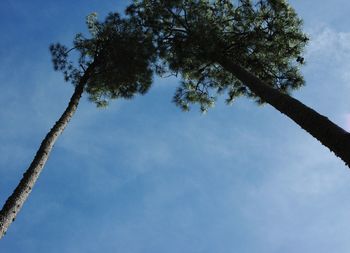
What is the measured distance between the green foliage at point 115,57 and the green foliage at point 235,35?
1.07m

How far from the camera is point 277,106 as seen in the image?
9742 millimetres

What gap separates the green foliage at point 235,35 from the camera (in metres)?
14.1

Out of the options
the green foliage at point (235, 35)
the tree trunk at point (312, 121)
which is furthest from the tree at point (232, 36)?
the tree trunk at point (312, 121)

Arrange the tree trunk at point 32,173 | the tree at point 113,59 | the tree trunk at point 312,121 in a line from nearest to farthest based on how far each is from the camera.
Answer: the tree trunk at point 312,121 < the tree trunk at point 32,173 < the tree at point 113,59

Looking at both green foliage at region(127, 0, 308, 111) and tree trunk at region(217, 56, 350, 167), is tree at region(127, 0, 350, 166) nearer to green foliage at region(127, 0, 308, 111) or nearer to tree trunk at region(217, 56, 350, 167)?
green foliage at region(127, 0, 308, 111)

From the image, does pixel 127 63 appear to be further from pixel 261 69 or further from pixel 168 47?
pixel 261 69

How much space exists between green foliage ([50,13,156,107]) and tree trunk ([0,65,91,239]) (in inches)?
52.4

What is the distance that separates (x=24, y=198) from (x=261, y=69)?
Answer: 920 cm

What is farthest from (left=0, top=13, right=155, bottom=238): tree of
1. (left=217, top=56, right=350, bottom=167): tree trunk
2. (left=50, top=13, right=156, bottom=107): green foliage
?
(left=217, top=56, right=350, bottom=167): tree trunk

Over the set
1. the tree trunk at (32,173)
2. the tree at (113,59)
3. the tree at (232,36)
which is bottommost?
the tree trunk at (32,173)

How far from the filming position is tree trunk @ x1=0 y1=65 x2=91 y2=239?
316 inches

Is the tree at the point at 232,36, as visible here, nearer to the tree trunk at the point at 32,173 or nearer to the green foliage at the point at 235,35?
the green foliage at the point at 235,35

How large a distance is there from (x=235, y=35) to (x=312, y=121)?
22.3 feet

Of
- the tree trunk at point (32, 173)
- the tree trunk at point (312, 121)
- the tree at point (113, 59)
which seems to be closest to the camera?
the tree trunk at point (312, 121)
